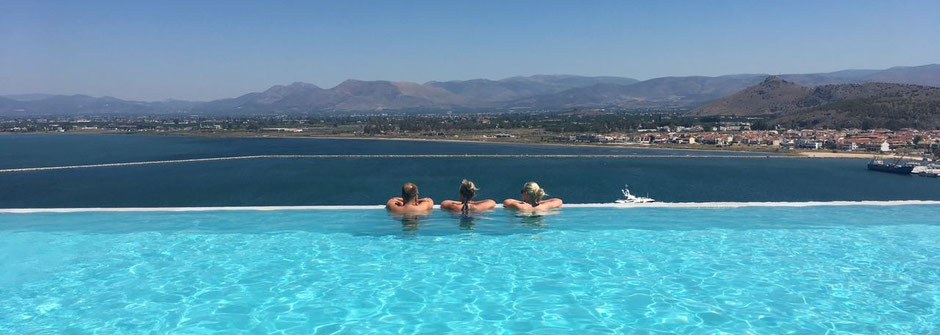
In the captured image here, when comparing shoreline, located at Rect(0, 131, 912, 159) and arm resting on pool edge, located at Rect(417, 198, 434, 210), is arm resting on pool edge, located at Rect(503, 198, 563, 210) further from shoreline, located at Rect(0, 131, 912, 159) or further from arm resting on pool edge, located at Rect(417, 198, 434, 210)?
shoreline, located at Rect(0, 131, 912, 159)

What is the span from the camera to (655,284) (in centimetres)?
922

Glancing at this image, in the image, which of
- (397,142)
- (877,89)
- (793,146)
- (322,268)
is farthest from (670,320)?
(877,89)

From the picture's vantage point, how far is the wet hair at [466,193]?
44.6 ft

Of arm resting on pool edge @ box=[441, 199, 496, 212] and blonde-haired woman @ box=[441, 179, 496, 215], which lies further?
arm resting on pool edge @ box=[441, 199, 496, 212]

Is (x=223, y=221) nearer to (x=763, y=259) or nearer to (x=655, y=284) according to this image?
(x=655, y=284)

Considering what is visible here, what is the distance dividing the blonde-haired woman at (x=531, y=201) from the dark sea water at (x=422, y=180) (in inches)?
1363

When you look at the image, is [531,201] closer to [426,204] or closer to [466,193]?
[466,193]

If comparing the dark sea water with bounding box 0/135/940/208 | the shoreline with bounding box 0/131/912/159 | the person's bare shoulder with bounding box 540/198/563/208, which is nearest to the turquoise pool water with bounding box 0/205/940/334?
the person's bare shoulder with bounding box 540/198/563/208

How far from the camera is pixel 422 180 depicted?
212 feet

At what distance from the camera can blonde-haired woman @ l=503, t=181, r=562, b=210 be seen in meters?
13.9

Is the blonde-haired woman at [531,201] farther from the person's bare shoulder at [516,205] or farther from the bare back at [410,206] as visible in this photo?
the bare back at [410,206]

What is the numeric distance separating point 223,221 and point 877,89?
782 ft

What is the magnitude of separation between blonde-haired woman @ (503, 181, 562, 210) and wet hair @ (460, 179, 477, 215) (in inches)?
40.8

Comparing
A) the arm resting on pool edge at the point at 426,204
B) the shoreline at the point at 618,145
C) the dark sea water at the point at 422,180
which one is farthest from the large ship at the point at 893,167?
the arm resting on pool edge at the point at 426,204
